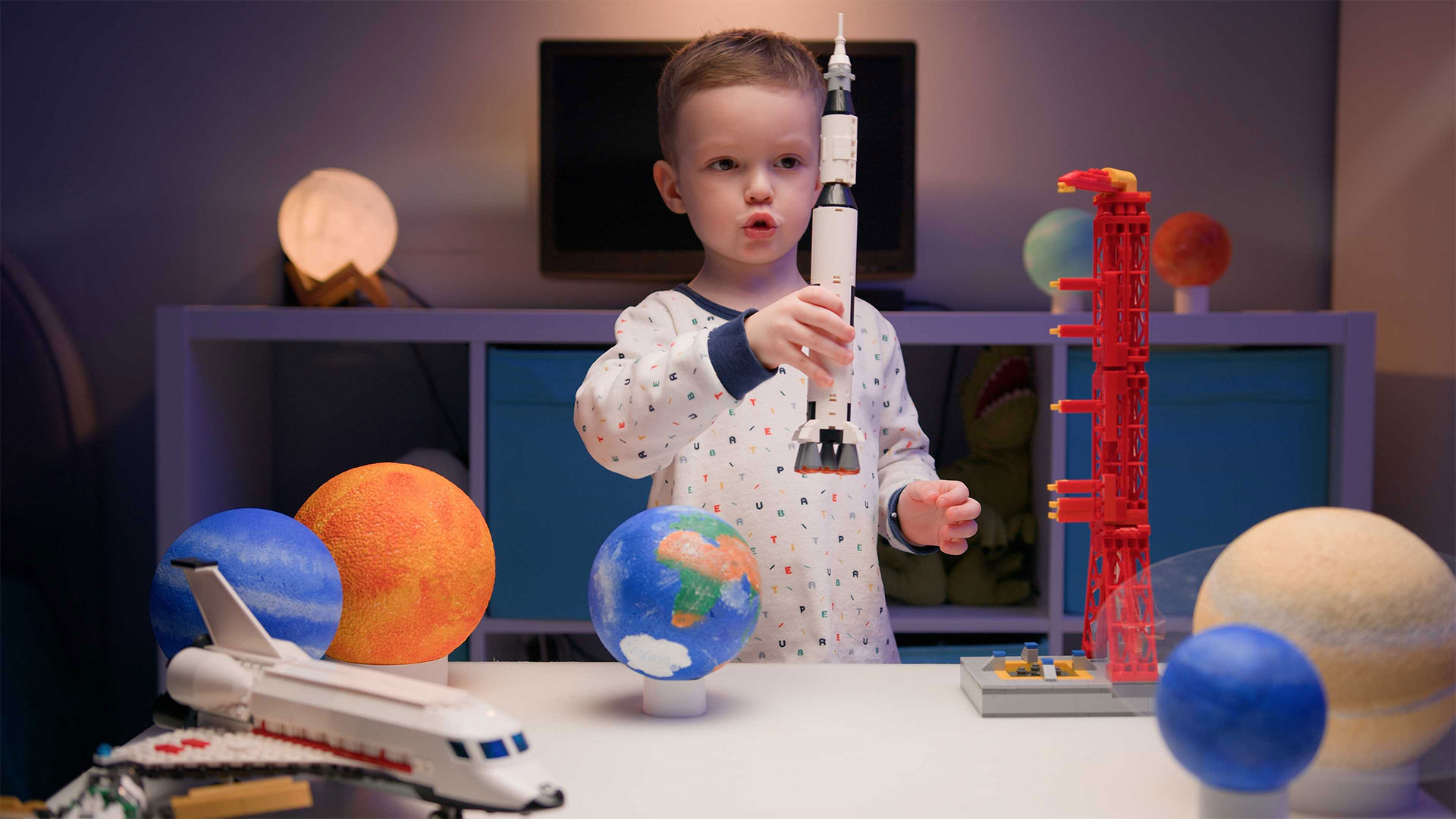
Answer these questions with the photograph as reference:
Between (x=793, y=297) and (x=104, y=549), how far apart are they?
6.12 ft

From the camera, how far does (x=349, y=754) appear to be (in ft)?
1.81

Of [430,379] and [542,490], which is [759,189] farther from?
[430,379]

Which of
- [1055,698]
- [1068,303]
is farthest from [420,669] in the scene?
[1068,303]

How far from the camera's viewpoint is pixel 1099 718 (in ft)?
2.45

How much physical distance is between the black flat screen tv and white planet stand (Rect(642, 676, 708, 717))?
1.28 m

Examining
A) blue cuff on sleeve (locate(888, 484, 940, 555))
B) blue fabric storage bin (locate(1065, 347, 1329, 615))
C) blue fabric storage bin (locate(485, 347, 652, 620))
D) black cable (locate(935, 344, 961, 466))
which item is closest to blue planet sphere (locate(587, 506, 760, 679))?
blue cuff on sleeve (locate(888, 484, 940, 555))

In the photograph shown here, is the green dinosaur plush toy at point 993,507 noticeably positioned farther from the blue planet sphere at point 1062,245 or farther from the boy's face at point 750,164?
the boy's face at point 750,164

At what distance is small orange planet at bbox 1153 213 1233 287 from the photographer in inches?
72.1

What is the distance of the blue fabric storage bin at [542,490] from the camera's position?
5.84 ft

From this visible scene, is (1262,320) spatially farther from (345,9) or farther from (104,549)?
(104,549)

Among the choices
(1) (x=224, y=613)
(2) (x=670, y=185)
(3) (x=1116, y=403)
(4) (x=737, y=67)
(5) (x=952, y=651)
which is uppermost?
(4) (x=737, y=67)

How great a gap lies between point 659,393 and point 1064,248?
3.79 feet

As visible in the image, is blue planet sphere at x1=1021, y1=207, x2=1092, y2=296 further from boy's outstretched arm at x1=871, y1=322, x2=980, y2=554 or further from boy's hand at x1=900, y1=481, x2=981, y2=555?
boy's hand at x1=900, y1=481, x2=981, y2=555

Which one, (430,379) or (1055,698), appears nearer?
(1055,698)
